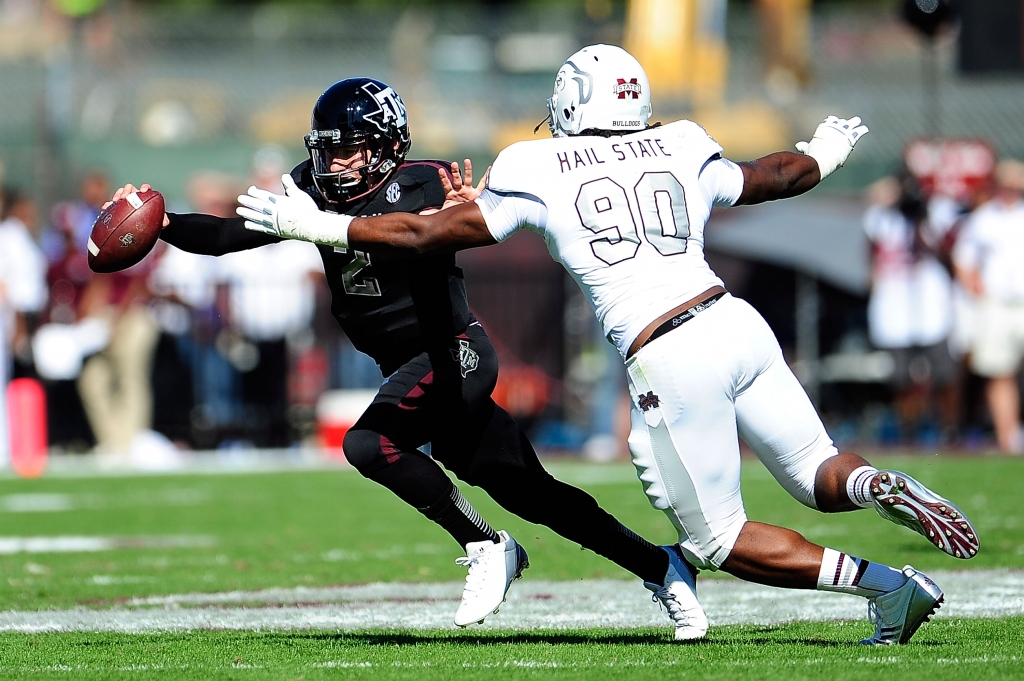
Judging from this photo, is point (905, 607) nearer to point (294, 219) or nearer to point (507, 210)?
point (507, 210)

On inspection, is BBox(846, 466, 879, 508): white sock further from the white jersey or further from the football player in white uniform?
the white jersey

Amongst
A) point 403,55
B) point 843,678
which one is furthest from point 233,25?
point 843,678

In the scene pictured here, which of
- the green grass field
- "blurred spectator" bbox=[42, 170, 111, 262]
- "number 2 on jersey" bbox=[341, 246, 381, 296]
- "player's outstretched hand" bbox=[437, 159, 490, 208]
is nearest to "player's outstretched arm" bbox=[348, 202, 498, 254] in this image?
"player's outstretched hand" bbox=[437, 159, 490, 208]

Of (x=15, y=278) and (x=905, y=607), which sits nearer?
(x=905, y=607)

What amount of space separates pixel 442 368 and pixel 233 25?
14.8 meters

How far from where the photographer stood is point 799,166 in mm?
4863

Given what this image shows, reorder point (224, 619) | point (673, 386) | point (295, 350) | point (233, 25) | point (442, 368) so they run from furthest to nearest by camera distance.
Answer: point (233, 25) → point (295, 350) → point (224, 619) → point (442, 368) → point (673, 386)

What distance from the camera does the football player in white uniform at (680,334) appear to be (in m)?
4.49

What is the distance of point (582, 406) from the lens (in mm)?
14688

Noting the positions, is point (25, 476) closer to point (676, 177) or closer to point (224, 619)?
point (224, 619)

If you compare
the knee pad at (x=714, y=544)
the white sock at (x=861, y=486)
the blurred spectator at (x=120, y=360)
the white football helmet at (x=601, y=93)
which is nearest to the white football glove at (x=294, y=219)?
the white football helmet at (x=601, y=93)

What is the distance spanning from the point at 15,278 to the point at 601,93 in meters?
9.28

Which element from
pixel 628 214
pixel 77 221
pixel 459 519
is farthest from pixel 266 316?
pixel 628 214

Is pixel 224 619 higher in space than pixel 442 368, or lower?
lower
